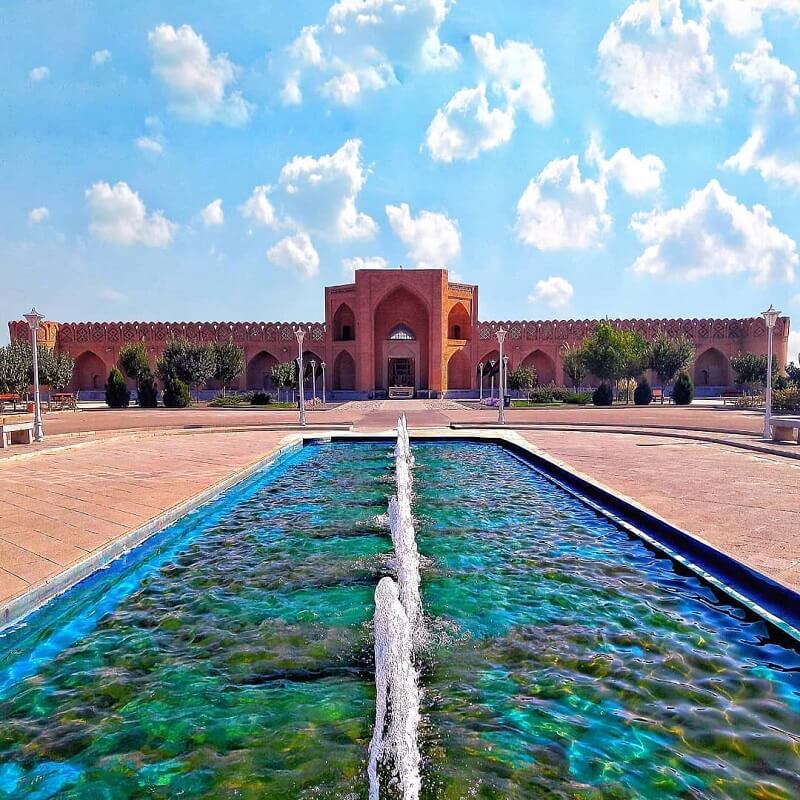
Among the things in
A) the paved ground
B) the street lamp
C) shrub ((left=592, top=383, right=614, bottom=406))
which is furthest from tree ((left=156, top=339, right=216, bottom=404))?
shrub ((left=592, top=383, right=614, bottom=406))

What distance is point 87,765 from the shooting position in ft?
6.79

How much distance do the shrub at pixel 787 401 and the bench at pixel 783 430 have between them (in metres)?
4.35

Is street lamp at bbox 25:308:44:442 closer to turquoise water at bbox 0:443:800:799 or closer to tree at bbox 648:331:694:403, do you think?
turquoise water at bbox 0:443:800:799

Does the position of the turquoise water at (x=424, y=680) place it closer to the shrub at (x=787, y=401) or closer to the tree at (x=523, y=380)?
the shrub at (x=787, y=401)

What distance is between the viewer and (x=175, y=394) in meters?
21.6

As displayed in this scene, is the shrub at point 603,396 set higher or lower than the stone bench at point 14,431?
higher

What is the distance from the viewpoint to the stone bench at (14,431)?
974 centimetres

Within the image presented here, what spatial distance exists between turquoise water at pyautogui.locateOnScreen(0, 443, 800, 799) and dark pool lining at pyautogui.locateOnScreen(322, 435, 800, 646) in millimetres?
122

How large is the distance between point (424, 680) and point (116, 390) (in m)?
22.0

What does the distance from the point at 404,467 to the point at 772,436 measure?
20.9 feet

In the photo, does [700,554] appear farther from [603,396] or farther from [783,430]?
[603,396]

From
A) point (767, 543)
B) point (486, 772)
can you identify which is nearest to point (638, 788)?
point (486, 772)

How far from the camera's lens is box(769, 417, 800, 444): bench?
30.7 feet

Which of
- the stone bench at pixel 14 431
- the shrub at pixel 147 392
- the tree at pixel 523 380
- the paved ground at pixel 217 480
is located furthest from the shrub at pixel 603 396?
the stone bench at pixel 14 431
